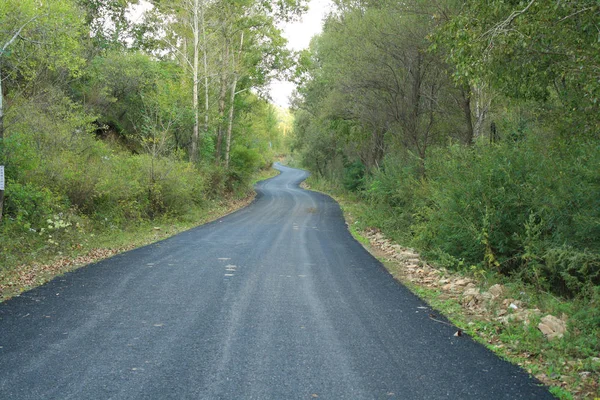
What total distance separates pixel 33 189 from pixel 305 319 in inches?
321

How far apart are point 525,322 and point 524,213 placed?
3.23m

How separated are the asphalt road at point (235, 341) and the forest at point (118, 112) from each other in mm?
3423

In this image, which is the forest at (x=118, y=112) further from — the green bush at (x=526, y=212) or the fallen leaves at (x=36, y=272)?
the green bush at (x=526, y=212)

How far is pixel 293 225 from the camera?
61.3 ft

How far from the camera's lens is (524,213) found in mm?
8297

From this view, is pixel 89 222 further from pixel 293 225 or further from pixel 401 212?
pixel 401 212

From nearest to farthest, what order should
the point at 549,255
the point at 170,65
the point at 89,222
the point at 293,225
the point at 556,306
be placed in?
1. the point at 556,306
2. the point at 549,255
3. the point at 89,222
4. the point at 293,225
5. the point at 170,65

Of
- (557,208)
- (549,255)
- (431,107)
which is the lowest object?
(549,255)

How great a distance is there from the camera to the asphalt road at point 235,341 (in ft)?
13.1

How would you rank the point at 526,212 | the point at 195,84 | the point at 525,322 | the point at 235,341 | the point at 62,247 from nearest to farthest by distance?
the point at 235,341, the point at 525,322, the point at 526,212, the point at 62,247, the point at 195,84

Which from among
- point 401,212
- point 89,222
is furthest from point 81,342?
point 401,212

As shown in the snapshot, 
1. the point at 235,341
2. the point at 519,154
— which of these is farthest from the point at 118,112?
the point at 235,341

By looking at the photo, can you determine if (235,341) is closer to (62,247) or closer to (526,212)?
(526,212)

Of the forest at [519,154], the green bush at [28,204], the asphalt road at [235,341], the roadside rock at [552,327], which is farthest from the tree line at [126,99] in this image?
the roadside rock at [552,327]
